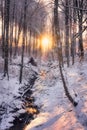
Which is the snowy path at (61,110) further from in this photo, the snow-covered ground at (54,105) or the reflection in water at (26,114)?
the reflection in water at (26,114)

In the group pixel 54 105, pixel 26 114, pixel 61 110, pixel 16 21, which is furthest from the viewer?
pixel 16 21

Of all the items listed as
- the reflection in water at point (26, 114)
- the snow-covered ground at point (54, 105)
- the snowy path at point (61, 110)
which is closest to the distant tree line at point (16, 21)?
the snow-covered ground at point (54, 105)

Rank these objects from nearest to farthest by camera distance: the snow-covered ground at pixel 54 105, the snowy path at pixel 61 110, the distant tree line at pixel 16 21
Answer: the snowy path at pixel 61 110 → the snow-covered ground at pixel 54 105 → the distant tree line at pixel 16 21

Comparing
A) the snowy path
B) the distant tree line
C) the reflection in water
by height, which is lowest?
the reflection in water

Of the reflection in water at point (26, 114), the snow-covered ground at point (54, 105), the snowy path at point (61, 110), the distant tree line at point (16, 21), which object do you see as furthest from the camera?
the distant tree line at point (16, 21)

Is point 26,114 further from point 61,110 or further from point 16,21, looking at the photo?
point 16,21

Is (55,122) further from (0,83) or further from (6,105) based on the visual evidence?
(0,83)

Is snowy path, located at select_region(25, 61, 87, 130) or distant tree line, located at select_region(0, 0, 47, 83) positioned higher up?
distant tree line, located at select_region(0, 0, 47, 83)

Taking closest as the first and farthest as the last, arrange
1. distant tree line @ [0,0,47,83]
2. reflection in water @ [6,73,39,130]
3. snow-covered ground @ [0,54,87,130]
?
1. snow-covered ground @ [0,54,87,130]
2. reflection in water @ [6,73,39,130]
3. distant tree line @ [0,0,47,83]

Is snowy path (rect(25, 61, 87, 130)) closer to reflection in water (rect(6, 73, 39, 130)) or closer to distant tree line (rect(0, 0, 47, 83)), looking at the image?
reflection in water (rect(6, 73, 39, 130))

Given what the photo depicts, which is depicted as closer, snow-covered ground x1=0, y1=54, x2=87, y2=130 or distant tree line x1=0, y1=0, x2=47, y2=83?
snow-covered ground x1=0, y1=54, x2=87, y2=130

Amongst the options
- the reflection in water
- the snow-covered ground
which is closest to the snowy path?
the snow-covered ground

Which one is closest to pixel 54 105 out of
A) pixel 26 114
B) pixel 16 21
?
pixel 26 114

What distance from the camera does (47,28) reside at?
66.6 m
